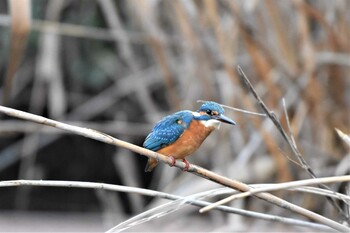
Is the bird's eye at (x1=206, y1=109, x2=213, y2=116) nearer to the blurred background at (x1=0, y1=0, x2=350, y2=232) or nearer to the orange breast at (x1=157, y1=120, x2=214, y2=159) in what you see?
the orange breast at (x1=157, y1=120, x2=214, y2=159)

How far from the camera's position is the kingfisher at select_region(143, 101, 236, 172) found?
169 centimetres

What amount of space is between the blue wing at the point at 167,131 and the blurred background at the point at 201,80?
1.45 ft

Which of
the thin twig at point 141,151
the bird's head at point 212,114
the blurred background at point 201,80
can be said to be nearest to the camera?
the thin twig at point 141,151

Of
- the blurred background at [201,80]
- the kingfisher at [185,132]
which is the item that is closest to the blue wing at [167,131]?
the kingfisher at [185,132]

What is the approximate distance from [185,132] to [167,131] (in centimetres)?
5

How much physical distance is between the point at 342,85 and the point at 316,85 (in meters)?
0.19

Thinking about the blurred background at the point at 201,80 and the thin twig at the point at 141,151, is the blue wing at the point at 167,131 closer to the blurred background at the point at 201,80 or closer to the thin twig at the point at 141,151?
the thin twig at the point at 141,151

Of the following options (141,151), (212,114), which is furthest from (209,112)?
(141,151)

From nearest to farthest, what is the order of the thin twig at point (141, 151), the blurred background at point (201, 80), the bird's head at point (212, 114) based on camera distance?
the thin twig at point (141, 151)
the bird's head at point (212, 114)
the blurred background at point (201, 80)

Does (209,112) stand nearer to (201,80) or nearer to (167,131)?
(167,131)

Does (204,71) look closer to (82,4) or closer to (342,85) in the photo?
(342,85)

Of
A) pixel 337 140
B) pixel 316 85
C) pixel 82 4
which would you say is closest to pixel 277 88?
pixel 316 85

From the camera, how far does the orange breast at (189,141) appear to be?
5.60 ft

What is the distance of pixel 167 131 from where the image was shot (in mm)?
1760
